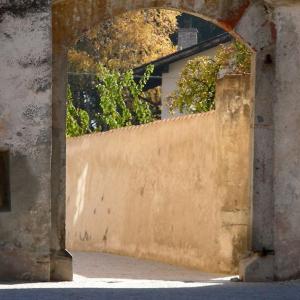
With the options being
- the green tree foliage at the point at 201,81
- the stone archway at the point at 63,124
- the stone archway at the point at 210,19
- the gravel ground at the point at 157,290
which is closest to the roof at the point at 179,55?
the green tree foliage at the point at 201,81

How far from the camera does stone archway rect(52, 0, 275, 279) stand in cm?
1400

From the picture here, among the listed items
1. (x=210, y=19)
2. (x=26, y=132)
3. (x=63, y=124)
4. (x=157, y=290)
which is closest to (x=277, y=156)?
(x=210, y=19)

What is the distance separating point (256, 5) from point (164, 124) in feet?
14.7

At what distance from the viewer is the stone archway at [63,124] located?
1352 cm

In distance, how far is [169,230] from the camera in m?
18.2

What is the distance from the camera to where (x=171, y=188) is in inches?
717

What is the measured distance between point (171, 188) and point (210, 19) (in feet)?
13.7

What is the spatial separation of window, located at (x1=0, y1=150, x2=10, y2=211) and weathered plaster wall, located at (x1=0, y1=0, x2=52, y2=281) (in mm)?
126

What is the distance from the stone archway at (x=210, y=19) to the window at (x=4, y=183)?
1.61 feet

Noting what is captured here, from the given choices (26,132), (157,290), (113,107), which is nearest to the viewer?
(157,290)

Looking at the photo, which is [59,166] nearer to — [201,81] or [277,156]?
[277,156]

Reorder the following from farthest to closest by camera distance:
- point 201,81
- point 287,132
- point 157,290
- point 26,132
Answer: point 201,81, point 287,132, point 26,132, point 157,290

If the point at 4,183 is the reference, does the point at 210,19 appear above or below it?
above

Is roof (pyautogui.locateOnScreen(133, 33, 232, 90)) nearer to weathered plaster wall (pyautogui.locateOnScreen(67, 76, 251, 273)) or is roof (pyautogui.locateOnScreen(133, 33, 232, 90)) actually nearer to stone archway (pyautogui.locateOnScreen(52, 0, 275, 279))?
weathered plaster wall (pyautogui.locateOnScreen(67, 76, 251, 273))
